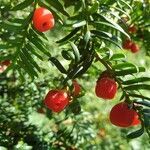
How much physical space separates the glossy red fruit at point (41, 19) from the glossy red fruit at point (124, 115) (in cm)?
33

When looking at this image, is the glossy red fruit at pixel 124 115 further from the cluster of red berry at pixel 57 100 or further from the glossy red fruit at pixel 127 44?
the glossy red fruit at pixel 127 44

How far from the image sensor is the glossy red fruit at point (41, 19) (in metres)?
1.42

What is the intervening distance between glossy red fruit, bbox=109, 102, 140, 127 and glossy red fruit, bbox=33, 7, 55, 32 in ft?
1.09

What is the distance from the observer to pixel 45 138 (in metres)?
2.53

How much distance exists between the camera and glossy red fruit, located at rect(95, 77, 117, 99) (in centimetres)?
138

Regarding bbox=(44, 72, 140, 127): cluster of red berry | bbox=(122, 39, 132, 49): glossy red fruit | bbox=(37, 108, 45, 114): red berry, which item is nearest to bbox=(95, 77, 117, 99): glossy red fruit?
bbox=(44, 72, 140, 127): cluster of red berry

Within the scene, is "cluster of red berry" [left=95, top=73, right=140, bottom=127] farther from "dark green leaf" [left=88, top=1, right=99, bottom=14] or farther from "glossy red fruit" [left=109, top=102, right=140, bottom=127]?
"dark green leaf" [left=88, top=1, right=99, bottom=14]

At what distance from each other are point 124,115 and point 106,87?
10cm

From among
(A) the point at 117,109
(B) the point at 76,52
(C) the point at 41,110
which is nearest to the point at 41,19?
(B) the point at 76,52

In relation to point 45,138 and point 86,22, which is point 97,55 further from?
point 45,138

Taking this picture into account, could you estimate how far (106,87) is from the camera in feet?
4.54

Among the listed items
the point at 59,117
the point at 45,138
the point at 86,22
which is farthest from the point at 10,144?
the point at 86,22

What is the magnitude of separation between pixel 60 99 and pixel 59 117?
140 centimetres

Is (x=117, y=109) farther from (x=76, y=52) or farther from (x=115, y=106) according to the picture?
(x=76, y=52)
